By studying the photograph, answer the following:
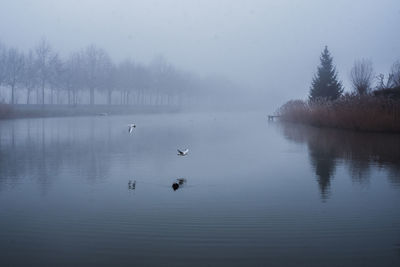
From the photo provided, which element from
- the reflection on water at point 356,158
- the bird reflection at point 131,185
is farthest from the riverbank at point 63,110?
the bird reflection at point 131,185

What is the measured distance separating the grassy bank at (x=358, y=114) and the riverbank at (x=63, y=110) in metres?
25.1

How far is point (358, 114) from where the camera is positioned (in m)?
24.8

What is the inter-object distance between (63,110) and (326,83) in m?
29.4

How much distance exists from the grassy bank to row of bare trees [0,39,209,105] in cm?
2938

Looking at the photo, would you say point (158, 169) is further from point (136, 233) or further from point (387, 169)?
point (387, 169)

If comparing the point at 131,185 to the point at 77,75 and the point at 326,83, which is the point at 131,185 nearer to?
the point at 326,83

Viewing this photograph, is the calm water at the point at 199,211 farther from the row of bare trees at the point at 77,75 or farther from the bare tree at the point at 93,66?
the bare tree at the point at 93,66

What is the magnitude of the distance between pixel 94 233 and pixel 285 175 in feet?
19.5

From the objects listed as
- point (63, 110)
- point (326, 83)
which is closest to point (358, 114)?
point (326, 83)

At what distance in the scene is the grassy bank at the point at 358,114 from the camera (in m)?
22.7

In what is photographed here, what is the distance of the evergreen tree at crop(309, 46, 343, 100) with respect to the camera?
1669 inches

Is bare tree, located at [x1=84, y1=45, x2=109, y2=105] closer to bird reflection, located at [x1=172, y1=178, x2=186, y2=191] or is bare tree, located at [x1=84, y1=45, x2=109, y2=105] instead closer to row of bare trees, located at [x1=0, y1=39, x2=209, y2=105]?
row of bare trees, located at [x1=0, y1=39, x2=209, y2=105]

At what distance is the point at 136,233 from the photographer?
5.75m

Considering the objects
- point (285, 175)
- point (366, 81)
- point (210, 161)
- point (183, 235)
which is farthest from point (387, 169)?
point (366, 81)
